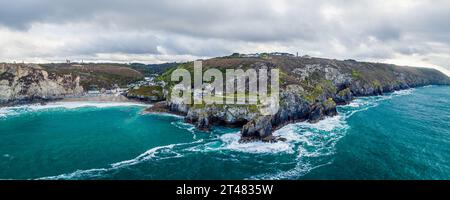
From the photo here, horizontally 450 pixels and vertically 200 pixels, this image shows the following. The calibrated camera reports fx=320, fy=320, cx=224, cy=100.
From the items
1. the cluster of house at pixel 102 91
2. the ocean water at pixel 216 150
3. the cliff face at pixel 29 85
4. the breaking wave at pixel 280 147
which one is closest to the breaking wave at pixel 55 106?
the cliff face at pixel 29 85

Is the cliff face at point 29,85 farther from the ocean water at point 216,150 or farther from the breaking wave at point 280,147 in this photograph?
the breaking wave at point 280,147

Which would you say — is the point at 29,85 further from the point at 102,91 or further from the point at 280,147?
the point at 280,147

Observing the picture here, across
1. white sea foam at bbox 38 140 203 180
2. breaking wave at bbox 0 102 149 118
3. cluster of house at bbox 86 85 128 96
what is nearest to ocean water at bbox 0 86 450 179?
white sea foam at bbox 38 140 203 180

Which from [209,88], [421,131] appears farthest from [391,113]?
[209,88]

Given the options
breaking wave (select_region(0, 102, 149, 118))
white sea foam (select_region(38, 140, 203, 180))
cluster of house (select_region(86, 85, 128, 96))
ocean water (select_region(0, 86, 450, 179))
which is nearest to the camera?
white sea foam (select_region(38, 140, 203, 180))

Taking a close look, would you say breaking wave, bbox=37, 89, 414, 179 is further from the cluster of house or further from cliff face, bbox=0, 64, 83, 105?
cliff face, bbox=0, 64, 83, 105

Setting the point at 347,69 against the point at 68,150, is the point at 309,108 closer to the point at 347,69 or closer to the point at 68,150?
the point at 68,150
